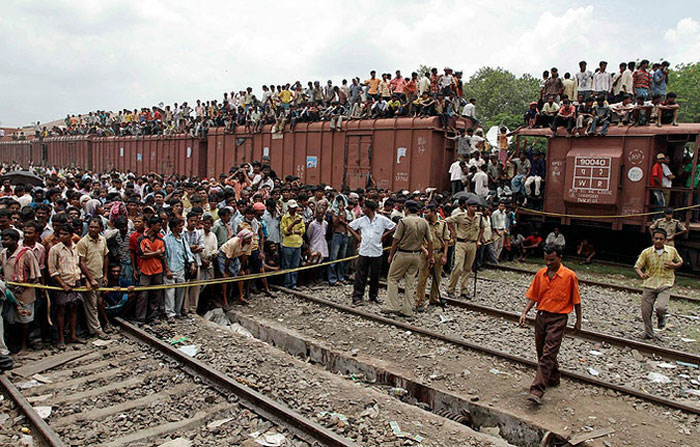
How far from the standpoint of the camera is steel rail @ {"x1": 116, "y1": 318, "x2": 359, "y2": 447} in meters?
4.28

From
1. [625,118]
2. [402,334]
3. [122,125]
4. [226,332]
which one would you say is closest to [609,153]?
[625,118]

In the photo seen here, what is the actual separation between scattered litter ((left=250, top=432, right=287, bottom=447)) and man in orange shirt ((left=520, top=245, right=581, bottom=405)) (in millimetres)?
2430

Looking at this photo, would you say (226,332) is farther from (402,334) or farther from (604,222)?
(604,222)

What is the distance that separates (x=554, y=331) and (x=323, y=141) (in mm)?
12179

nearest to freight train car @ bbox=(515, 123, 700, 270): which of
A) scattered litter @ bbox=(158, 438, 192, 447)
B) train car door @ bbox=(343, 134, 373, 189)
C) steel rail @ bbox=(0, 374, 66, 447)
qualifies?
train car door @ bbox=(343, 134, 373, 189)

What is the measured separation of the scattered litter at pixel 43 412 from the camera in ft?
15.0

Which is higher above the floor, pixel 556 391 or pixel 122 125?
pixel 122 125

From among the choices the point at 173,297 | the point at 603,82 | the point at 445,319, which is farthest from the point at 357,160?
the point at 173,297

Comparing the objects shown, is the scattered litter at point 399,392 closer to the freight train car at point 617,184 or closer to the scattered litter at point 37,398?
the scattered litter at point 37,398

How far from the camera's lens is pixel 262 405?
4.84 metres

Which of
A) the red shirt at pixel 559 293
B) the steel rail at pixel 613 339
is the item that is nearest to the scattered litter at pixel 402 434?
the red shirt at pixel 559 293

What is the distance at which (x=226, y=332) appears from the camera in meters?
7.00

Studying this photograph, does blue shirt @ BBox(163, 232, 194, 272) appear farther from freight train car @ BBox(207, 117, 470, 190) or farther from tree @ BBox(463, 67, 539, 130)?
tree @ BBox(463, 67, 539, 130)

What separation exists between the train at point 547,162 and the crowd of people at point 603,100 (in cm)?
33
